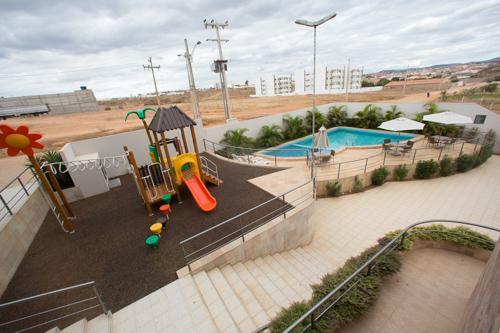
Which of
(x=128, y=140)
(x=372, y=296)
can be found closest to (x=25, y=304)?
(x=372, y=296)

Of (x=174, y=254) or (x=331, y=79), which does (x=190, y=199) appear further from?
(x=331, y=79)

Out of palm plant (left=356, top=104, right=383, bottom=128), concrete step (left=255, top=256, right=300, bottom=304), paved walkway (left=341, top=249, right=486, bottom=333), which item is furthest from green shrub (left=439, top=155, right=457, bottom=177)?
concrete step (left=255, top=256, right=300, bottom=304)

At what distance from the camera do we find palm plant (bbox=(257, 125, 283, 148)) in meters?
18.1

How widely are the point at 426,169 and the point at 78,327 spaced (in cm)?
1568

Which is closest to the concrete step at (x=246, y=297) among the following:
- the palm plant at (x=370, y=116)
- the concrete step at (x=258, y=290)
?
the concrete step at (x=258, y=290)

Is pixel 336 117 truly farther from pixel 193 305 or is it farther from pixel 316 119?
pixel 193 305

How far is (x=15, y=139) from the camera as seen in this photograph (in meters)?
5.22

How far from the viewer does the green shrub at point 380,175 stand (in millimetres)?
11142

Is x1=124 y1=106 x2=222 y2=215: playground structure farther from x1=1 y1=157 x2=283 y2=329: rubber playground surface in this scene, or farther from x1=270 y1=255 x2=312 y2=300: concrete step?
x1=270 y1=255 x2=312 y2=300: concrete step

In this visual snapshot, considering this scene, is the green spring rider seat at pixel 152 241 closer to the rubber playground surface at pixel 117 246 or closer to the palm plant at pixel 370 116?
the rubber playground surface at pixel 117 246

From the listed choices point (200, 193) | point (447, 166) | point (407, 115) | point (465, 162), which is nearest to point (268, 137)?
point (200, 193)

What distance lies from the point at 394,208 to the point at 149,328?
1038 cm

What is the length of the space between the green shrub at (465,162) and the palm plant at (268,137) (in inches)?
469

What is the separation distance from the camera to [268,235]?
630 cm
